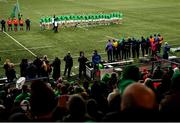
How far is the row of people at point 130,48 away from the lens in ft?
72.1

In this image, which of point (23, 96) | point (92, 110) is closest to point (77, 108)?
point (92, 110)

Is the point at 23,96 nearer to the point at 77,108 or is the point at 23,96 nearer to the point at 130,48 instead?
the point at 77,108

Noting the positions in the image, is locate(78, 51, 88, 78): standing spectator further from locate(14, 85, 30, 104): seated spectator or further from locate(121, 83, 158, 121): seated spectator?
locate(121, 83, 158, 121): seated spectator

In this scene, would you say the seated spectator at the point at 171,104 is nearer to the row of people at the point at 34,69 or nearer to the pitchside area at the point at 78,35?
the row of people at the point at 34,69

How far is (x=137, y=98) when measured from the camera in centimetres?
413

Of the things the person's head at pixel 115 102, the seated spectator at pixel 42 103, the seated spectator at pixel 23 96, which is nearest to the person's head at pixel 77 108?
the seated spectator at pixel 42 103

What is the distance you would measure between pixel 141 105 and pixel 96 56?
1500cm

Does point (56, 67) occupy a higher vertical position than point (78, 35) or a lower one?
lower

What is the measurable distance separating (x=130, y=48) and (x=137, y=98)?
18572 mm

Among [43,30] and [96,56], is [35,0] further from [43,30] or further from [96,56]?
[96,56]

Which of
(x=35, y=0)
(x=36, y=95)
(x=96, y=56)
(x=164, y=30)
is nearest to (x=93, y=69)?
(x=96, y=56)

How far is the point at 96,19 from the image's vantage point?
3438 cm

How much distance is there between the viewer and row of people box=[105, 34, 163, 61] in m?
22.0

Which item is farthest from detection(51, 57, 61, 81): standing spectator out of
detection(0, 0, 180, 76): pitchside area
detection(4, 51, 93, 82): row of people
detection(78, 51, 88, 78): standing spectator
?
detection(0, 0, 180, 76): pitchside area
